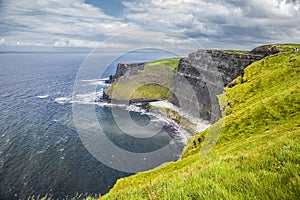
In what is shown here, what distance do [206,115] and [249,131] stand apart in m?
110

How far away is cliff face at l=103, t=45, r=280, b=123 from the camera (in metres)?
129

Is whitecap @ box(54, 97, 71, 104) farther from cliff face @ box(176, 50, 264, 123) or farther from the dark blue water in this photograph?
cliff face @ box(176, 50, 264, 123)

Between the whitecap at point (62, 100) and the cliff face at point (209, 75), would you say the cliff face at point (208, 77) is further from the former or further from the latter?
the whitecap at point (62, 100)

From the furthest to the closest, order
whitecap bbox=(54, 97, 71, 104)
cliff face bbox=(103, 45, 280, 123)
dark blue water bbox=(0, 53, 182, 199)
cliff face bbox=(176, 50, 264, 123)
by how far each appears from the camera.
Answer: whitecap bbox=(54, 97, 71, 104)
cliff face bbox=(176, 50, 264, 123)
cliff face bbox=(103, 45, 280, 123)
dark blue water bbox=(0, 53, 182, 199)

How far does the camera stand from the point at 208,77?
6171 inches

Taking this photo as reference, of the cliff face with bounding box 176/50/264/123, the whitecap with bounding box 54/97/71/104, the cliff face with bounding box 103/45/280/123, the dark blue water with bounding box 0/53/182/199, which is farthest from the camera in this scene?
the whitecap with bounding box 54/97/71/104

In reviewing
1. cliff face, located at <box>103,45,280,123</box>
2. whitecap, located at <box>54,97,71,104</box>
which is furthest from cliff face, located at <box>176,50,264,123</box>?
whitecap, located at <box>54,97,71,104</box>

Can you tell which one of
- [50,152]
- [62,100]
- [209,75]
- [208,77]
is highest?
[209,75]

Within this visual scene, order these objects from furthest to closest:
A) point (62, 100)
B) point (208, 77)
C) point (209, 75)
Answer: point (62, 100), point (208, 77), point (209, 75)

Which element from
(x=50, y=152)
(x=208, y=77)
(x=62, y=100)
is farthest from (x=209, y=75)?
(x=62, y=100)

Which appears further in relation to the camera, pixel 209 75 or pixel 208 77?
pixel 208 77

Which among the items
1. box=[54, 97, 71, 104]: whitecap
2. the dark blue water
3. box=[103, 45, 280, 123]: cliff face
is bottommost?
the dark blue water

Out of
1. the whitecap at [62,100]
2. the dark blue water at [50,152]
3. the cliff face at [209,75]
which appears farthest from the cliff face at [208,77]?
the dark blue water at [50,152]

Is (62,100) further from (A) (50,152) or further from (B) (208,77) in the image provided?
(B) (208,77)
